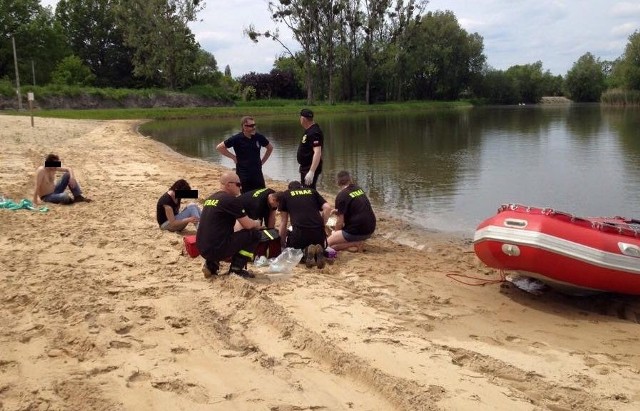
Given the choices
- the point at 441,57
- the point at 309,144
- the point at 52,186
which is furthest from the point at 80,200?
the point at 441,57

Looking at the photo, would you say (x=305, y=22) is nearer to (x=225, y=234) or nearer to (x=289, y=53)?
(x=289, y=53)

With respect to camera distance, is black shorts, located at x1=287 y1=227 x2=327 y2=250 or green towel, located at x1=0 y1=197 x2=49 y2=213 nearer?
black shorts, located at x1=287 y1=227 x2=327 y2=250

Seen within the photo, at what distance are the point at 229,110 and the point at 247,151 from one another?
41424 millimetres

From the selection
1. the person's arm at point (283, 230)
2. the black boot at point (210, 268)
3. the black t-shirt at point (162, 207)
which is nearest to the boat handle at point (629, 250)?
the person's arm at point (283, 230)

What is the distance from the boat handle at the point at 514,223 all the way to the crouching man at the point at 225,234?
240 cm

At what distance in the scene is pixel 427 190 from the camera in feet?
39.8

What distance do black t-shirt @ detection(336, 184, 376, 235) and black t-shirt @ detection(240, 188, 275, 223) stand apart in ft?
2.72

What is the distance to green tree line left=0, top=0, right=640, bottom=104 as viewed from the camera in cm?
5322

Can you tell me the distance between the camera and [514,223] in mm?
5344

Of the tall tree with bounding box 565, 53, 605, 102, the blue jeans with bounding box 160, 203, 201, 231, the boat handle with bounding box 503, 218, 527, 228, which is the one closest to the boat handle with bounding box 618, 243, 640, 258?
the boat handle with bounding box 503, 218, 527, 228

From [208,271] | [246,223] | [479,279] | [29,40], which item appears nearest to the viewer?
[208,271]

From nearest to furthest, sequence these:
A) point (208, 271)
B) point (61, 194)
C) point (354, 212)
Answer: point (208, 271) → point (354, 212) → point (61, 194)

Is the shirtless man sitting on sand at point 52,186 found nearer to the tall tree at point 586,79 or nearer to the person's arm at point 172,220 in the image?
the person's arm at point 172,220

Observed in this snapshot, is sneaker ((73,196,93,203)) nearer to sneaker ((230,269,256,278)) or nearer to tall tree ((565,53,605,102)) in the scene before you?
sneaker ((230,269,256,278))
